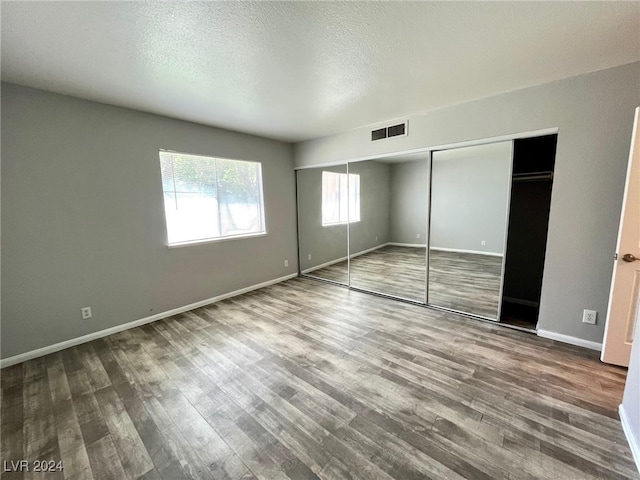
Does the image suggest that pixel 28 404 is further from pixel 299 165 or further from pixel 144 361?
pixel 299 165

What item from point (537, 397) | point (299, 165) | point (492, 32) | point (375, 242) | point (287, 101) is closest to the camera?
point (492, 32)

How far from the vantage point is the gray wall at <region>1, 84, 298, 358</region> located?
7.51ft

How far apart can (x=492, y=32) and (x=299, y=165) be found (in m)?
3.41

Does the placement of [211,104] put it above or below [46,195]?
above

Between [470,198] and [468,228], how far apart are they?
1.58 ft

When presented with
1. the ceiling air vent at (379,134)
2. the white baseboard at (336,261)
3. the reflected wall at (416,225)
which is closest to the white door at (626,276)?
the reflected wall at (416,225)

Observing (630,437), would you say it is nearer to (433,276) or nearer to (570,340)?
(570,340)

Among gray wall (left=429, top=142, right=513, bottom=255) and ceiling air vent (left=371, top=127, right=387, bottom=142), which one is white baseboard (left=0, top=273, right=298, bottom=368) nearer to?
ceiling air vent (left=371, top=127, right=387, bottom=142)

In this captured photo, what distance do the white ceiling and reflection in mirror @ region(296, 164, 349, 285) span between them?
2134mm

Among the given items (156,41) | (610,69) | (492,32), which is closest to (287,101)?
(156,41)

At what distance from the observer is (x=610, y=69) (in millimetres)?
2109

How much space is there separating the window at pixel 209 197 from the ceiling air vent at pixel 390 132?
6.28 feet

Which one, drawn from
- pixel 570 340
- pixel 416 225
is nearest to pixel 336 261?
pixel 416 225

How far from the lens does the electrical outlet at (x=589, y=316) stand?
7.68 ft
